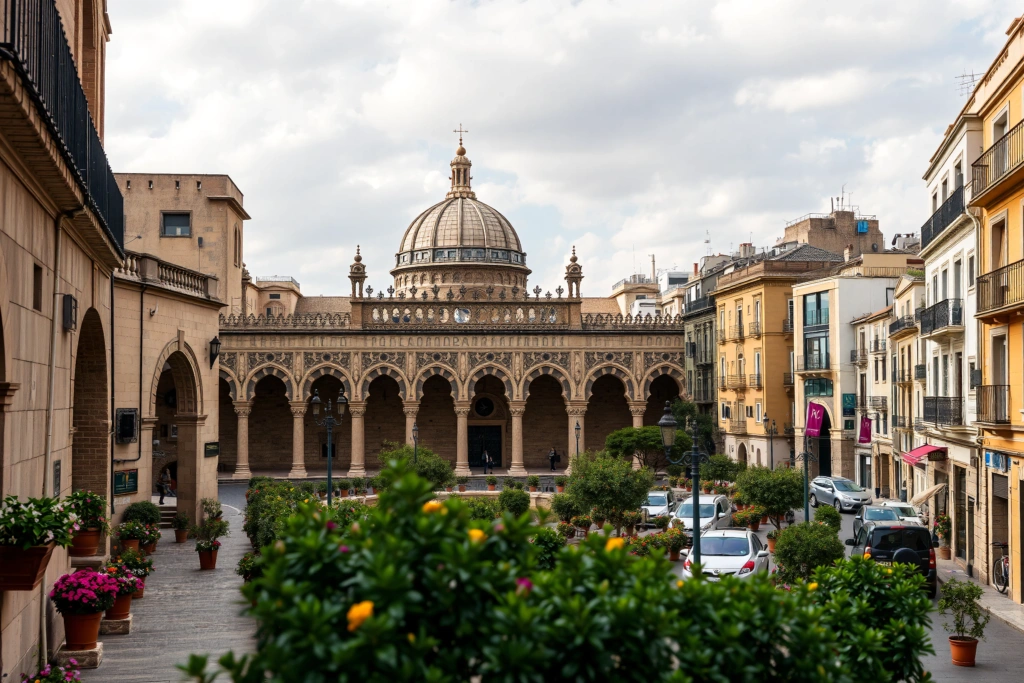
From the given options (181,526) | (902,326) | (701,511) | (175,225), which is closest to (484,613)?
(181,526)

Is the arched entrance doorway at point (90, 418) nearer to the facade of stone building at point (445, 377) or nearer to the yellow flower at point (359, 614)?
the yellow flower at point (359, 614)

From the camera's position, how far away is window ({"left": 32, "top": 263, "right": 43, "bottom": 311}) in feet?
33.9

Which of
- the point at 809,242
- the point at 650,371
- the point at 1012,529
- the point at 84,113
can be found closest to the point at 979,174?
the point at 1012,529

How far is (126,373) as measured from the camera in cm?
2058

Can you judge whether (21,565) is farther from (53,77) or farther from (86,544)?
(86,544)

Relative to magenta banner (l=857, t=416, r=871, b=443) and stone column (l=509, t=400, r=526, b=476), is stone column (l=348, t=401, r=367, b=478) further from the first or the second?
magenta banner (l=857, t=416, r=871, b=443)

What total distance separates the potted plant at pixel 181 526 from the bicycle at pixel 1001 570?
16870 millimetres

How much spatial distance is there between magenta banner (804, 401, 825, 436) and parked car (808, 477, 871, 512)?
5419 mm

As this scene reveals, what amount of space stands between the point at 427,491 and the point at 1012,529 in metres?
16.5

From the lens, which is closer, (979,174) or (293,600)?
(293,600)

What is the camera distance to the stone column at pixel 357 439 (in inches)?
1756

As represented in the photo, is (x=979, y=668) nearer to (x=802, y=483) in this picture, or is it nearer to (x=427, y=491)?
(x=427, y=491)

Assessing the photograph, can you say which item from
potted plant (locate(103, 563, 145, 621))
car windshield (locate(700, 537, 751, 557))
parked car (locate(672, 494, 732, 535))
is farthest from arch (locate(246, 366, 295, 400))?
potted plant (locate(103, 563, 145, 621))

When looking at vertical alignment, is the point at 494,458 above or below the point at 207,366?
below
